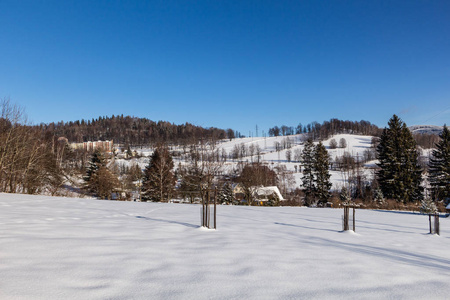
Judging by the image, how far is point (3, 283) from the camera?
7.30ft

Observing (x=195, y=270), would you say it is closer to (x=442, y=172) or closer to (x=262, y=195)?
(x=262, y=195)

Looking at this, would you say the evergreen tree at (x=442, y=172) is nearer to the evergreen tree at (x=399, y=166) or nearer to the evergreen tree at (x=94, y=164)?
the evergreen tree at (x=399, y=166)

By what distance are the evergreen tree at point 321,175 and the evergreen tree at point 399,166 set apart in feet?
19.5

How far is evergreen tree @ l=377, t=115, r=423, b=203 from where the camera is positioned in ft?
90.0

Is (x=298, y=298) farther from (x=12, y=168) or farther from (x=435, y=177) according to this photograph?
(x=435, y=177)

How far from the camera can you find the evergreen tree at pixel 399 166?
90.0ft

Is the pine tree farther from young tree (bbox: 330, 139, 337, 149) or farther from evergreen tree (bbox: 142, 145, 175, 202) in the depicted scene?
young tree (bbox: 330, 139, 337, 149)

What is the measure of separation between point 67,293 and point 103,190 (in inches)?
1028

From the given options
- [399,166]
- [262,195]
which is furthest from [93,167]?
[399,166]

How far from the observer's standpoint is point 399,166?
27.9 meters

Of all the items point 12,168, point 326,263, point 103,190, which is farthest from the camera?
point 103,190

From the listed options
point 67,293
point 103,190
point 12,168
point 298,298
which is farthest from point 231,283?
point 103,190

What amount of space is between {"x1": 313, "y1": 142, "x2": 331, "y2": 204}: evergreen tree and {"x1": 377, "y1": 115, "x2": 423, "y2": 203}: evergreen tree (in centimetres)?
596

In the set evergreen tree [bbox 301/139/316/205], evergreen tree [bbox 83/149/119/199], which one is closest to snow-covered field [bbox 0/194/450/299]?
evergreen tree [bbox 83/149/119/199]
